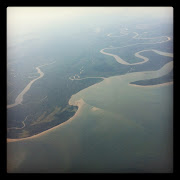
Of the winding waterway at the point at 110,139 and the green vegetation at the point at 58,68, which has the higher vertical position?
the green vegetation at the point at 58,68

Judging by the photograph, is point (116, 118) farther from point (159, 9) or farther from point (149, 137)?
point (159, 9)

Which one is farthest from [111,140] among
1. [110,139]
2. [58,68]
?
[58,68]

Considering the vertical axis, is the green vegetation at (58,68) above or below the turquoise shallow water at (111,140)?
above

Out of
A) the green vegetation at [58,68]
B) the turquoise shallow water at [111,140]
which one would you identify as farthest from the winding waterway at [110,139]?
the green vegetation at [58,68]

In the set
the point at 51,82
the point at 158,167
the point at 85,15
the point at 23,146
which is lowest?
the point at 158,167

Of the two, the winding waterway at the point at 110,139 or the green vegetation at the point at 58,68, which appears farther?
the green vegetation at the point at 58,68

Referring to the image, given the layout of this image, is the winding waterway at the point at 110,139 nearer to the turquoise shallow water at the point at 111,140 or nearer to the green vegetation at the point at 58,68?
the turquoise shallow water at the point at 111,140

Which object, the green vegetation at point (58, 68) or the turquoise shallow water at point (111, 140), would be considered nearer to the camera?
the turquoise shallow water at point (111, 140)
